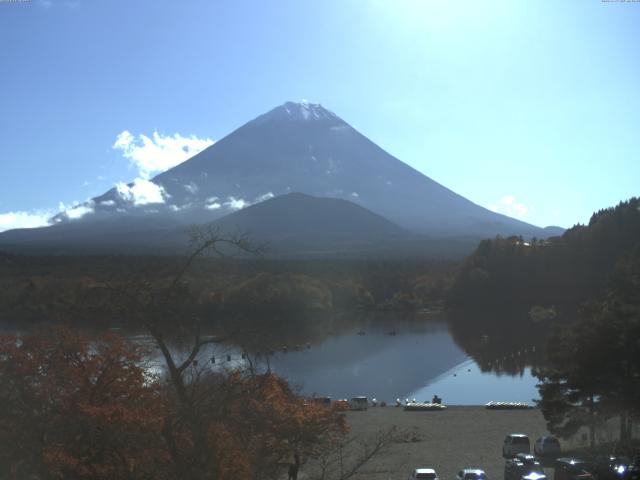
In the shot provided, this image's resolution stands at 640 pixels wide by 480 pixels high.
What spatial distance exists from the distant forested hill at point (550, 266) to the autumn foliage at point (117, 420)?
39.5m

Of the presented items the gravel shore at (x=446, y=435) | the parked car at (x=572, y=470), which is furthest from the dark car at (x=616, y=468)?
the gravel shore at (x=446, y=435)

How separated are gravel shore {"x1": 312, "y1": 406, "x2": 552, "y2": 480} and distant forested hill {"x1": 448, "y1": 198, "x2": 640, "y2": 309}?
2844 cm

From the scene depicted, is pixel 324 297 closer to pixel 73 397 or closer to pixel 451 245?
pixel 73 397

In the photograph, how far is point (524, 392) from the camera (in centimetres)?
1914

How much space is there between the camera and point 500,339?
30234 mm

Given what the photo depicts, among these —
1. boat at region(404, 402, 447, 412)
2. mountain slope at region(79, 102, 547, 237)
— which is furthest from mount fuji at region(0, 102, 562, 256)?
boat at region(404, 402, 447, 412)

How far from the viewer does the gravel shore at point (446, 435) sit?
381 inches

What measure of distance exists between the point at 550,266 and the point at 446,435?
35176 millimetres

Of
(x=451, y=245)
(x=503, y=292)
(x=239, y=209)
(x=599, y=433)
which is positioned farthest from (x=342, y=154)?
(x=599, y=433)

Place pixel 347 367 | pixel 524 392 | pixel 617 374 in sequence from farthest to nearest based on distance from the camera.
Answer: pixel 347 367
pixel 524 392
pixel 617 374

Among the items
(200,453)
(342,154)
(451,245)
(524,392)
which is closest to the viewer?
(200,453)

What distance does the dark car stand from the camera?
6645 millimetres

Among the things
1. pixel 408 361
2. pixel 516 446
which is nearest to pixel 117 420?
pixel 516 446

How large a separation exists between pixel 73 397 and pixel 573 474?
4.88 metres
